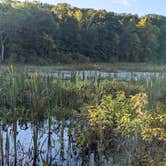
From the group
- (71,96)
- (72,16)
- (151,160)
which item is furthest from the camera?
(72,16)

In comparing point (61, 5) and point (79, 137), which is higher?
point (61, 5)

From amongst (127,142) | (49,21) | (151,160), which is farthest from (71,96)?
(49,21)

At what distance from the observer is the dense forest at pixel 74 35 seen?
2275 inches

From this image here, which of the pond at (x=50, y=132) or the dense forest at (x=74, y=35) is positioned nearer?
the pond at (x=50, y=132)

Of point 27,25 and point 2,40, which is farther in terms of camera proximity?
point 27,25

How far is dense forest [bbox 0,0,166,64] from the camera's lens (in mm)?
57781

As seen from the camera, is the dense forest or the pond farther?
the dense forest

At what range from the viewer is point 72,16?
7819 cm

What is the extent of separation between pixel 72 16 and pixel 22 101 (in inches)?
2658

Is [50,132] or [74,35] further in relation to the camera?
[74,35]

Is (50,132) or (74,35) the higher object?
(74,35)

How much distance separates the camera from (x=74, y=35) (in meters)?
73.4

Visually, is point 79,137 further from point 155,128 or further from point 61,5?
point 61,5

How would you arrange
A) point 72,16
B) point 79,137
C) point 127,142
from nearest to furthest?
1. point 127,142
2. point 79,137
3. point 72,16
